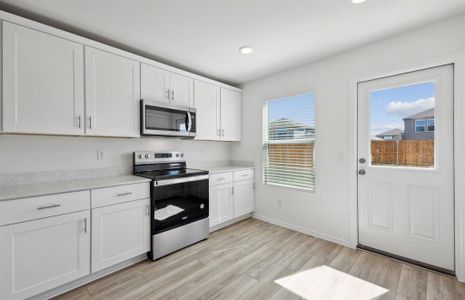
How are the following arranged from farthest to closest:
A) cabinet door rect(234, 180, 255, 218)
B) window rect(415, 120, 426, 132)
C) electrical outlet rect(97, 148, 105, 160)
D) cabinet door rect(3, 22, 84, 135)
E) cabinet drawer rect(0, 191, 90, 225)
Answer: cabinet door rect(234, 180, 255, 218), electrical outlet rect(97, 148, 105, 160), window rect(415, 120, 426, 132), cabinet door rect(3, 22, 84, 135), cabinet drawer rect(0, 191, 90, 225)

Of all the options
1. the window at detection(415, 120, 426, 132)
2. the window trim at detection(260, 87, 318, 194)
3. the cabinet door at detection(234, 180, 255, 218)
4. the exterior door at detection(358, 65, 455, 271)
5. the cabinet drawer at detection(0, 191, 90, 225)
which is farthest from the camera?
the cabinet door at detection(234, 180, 255, 218)

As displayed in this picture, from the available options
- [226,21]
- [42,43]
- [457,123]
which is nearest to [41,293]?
[42,43]

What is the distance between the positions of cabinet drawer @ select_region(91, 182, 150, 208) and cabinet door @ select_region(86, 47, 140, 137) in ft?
1.98

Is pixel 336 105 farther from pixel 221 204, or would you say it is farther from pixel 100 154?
pixel 100 154

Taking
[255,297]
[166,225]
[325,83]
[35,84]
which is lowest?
[255,297]

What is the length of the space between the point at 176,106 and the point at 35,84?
1.37 metres

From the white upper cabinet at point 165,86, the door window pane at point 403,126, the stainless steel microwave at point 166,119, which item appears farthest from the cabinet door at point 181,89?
the door window pane at point 403,126

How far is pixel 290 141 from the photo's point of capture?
3227 mm

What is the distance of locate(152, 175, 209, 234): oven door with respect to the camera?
2.34 meters

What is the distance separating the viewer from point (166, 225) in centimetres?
242

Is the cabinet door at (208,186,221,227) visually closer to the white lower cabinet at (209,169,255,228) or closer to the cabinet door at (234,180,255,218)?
the white lower cabinet at (209,169,255,228)

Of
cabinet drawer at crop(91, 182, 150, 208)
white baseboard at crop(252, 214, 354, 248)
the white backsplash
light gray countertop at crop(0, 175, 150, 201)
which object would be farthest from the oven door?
white baseboard at crop(252, 214, 354, 248)

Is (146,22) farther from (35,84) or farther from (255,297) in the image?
(255,297)

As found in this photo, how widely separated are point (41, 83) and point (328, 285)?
3.14 m
